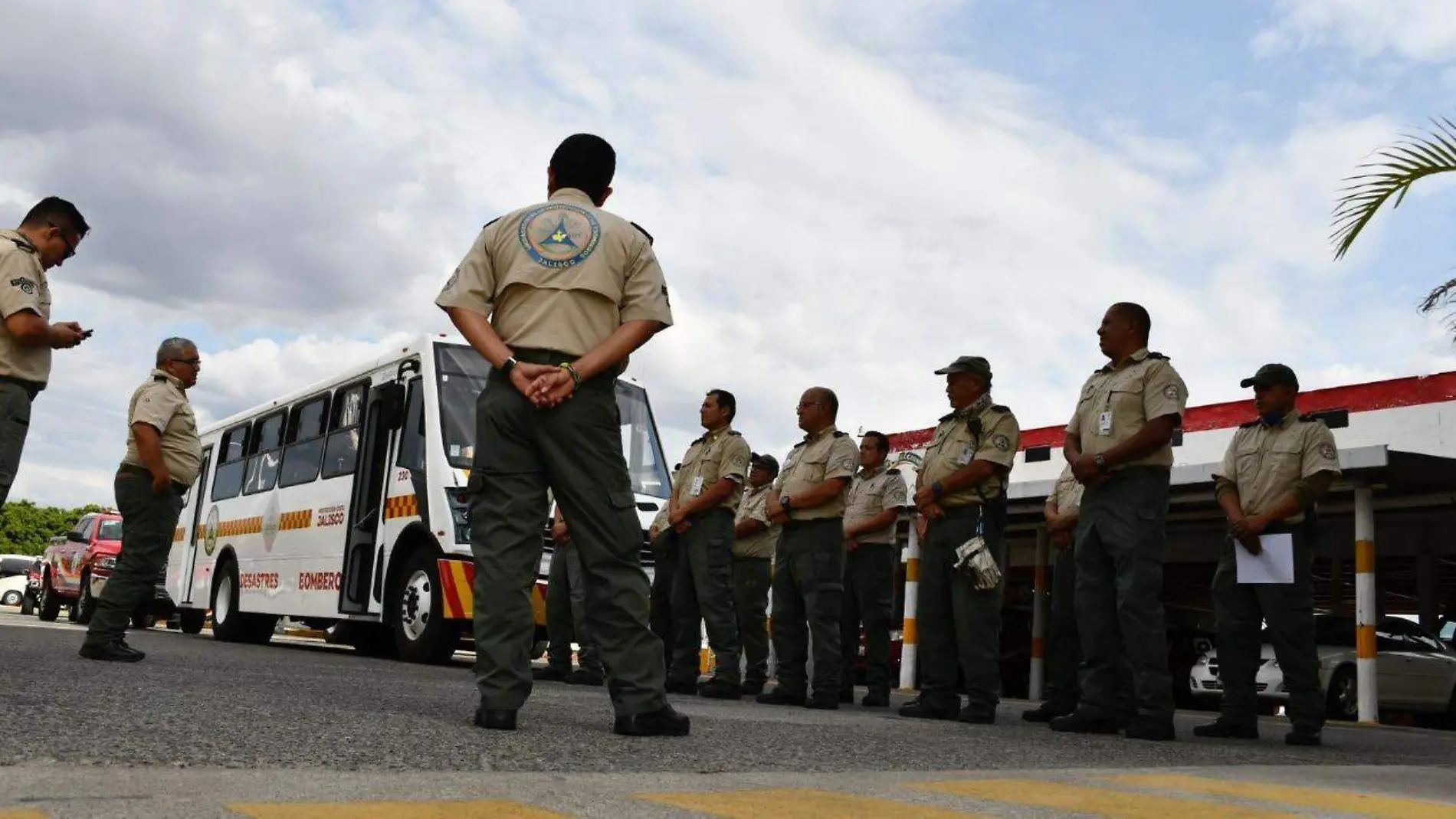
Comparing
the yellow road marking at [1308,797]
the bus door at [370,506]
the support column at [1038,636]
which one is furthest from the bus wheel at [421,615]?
the support column at [1038,636]

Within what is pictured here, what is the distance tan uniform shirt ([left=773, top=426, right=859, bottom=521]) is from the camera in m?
7.91

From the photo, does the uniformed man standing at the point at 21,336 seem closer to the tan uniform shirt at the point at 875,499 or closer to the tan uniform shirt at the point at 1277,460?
the tan uniform shirt at the point at 875,499

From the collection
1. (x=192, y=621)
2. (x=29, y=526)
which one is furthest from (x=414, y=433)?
(x=29, y=526)

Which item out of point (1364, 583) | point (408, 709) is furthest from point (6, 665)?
point (1364, 583)

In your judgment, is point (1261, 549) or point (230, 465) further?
point (230, 465)

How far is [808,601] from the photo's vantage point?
782 centimetres

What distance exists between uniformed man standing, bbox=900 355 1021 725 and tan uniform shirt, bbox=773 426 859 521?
3.03ft

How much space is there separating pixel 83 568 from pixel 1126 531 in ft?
66.0

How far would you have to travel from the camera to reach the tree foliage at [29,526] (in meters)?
73.9

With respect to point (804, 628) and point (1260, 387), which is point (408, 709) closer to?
point (804, 628)

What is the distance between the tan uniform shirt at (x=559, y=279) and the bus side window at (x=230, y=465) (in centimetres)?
1117

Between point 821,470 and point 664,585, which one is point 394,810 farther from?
point 664,585

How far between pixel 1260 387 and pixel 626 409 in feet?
18.6

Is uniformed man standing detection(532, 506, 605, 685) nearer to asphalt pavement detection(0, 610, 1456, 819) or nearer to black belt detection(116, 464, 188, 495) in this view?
asphalt pavement detection(0, 610, 1456, 819)
